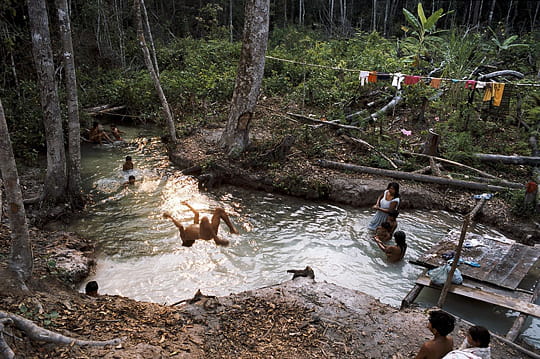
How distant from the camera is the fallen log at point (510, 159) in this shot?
10297 mm

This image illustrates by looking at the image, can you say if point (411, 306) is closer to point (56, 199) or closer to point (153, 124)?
point (56, 199)

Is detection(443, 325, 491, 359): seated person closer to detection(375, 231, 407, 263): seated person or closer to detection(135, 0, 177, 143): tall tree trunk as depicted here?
detection(375, 231, 407, 263): seated person

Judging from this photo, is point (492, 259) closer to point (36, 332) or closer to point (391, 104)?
point (36, 332)

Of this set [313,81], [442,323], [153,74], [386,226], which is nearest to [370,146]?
[386,226]

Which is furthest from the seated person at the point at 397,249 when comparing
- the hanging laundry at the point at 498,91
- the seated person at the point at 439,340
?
the hanging laundry at the point at 498,91

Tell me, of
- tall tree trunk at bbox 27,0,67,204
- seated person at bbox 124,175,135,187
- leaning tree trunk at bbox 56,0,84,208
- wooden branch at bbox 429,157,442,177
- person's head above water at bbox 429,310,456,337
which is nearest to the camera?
person's head above water at bbox 429,310,456,337

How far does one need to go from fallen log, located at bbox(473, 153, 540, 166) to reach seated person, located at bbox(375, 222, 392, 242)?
4.69m

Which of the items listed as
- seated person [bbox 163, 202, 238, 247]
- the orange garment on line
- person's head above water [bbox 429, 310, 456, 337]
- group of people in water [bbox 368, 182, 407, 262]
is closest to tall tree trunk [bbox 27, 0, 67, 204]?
seated person [bbox 163, 202, 238, 247]

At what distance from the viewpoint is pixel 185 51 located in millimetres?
21875

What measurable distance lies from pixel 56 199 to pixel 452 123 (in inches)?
471

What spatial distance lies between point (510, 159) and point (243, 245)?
8013 millimetres

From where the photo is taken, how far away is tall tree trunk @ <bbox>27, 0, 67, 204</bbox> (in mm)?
6977

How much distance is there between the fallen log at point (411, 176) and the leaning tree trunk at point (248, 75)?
8.52ft

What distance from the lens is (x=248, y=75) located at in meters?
11.1
